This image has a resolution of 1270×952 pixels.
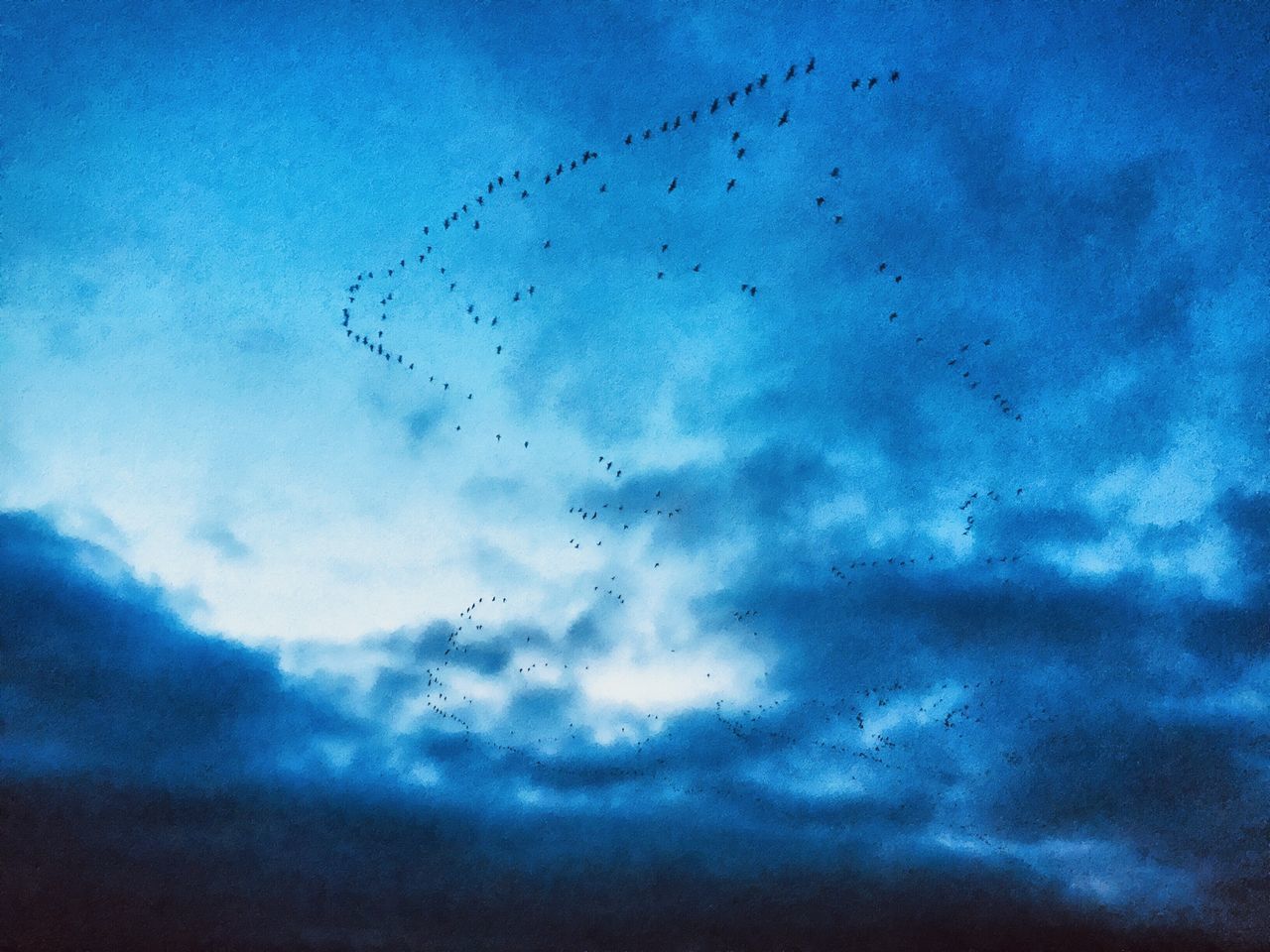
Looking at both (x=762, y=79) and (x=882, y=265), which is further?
(x=882, y=265)

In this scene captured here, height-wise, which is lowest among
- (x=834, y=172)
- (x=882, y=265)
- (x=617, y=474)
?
(x=617, y=474)

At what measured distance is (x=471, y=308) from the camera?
153ft

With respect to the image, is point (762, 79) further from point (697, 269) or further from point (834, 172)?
point (697, 269)

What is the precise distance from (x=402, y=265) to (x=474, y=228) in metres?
5.21

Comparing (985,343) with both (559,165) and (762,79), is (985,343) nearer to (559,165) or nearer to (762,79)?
(762,79)

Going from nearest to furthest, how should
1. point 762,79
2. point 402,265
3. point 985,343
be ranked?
point 762,79, point 402,265, point 985,343

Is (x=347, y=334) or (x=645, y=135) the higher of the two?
(x=645, y=135)

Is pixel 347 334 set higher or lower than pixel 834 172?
lower

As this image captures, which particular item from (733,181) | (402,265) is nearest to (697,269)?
(733,181)

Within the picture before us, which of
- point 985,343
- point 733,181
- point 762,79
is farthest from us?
point 985,343

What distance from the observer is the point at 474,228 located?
45.3 m

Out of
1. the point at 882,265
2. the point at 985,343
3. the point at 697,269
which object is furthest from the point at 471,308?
the point at 985,343

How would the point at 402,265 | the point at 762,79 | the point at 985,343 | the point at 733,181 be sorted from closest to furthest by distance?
the point at 762,79 → the point at 733,181 → the point at 402,265 → the point at 985,343

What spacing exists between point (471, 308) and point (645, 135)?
13.4 meters
